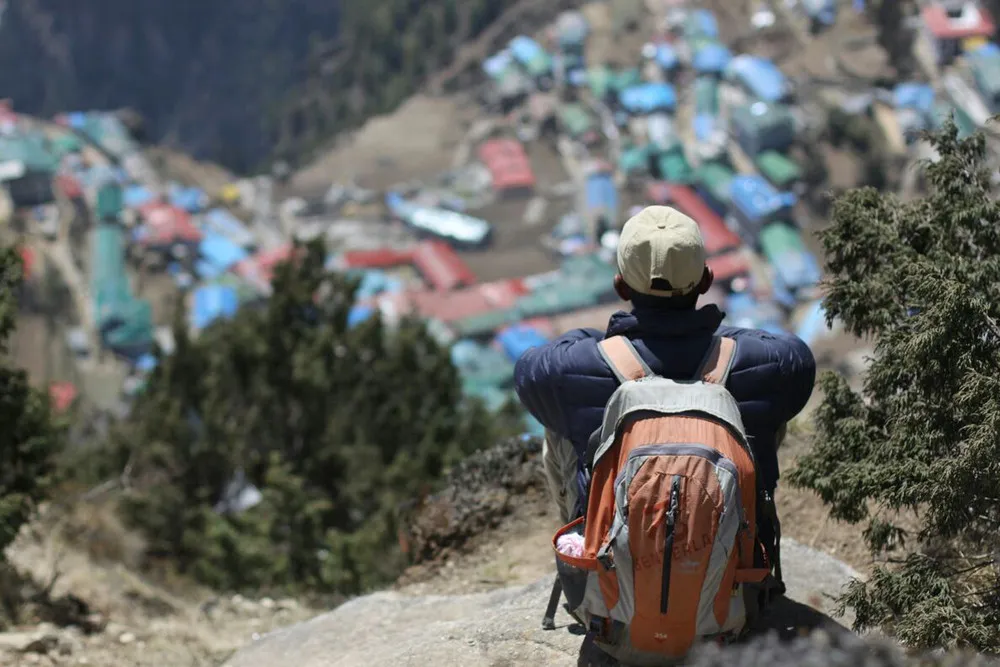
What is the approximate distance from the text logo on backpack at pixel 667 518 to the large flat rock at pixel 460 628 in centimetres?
54

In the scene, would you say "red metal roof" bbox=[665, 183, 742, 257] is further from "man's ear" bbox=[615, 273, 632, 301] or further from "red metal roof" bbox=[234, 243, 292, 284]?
"man's ear" bbox=[615, 273, 632, 301]

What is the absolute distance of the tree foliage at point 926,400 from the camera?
10.00ft

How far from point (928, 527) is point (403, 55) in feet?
284

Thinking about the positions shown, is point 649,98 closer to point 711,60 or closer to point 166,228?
point 711,60

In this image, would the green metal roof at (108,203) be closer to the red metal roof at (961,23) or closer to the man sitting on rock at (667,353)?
the red metal roof at (961,23)

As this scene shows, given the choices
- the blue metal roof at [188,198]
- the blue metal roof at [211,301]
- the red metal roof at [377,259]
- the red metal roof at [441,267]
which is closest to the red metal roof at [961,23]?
the red metal roof at [441,267]

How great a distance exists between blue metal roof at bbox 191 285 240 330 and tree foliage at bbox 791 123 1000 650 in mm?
44768

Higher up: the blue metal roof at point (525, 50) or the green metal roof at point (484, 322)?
the blue metal roof at point (525, 50)

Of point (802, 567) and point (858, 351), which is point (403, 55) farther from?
point (802, 567)

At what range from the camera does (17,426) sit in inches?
253

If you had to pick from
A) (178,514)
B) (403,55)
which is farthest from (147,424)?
(403,55)

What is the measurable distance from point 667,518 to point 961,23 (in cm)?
5240

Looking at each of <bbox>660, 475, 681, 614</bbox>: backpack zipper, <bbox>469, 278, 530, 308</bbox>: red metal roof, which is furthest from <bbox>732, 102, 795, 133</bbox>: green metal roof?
<bbox>660, 475, 681, 614</bbox>: backpack zipper

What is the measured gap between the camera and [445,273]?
48.4 m
